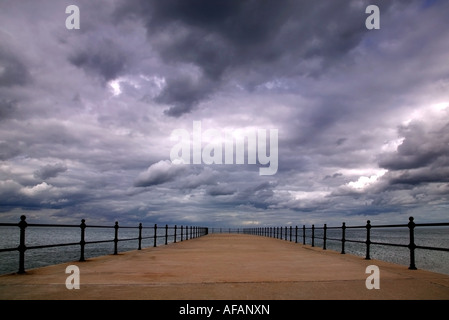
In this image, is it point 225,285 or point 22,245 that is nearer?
point 225,285

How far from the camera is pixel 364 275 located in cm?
739

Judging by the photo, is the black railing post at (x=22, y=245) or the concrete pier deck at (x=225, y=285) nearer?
the concrete pier deck at (x=225, y=285)

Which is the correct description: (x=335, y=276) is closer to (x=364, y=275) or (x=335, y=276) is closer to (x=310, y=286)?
(x=364, y=275)

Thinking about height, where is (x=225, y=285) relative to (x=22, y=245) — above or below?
below

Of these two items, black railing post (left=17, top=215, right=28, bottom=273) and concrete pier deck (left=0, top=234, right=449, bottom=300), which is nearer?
concrete pier deck (left=0, top=234, right=449, bottom=300)

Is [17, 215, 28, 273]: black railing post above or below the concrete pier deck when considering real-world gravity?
above

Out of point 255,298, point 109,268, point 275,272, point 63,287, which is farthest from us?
point 109,268

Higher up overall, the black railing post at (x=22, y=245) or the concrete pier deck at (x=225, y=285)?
the black railing post at (x=22, y=245)
